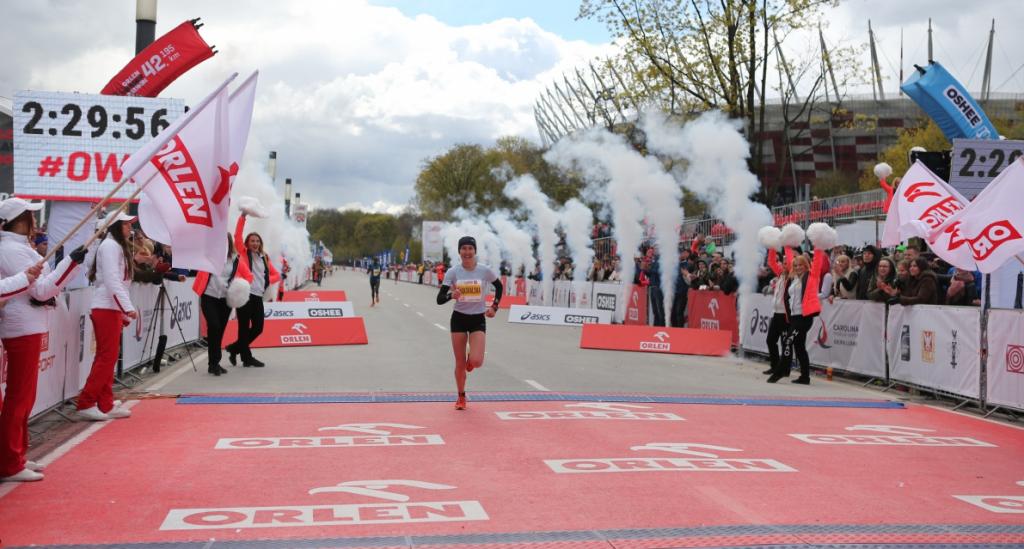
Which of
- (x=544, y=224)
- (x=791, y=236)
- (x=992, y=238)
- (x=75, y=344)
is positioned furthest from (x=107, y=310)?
(x=544, y=224)

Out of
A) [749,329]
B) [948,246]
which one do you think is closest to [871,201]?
[749,329]

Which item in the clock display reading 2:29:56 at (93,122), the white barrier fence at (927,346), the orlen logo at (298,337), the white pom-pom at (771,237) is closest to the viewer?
the white barrier fence at (927,346)

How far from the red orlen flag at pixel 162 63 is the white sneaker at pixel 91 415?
7.91 metres

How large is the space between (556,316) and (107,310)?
17.4 meters

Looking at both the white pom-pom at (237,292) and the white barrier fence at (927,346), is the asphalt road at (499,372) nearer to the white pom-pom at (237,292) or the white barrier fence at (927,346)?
the white barrier fence at (927,346)

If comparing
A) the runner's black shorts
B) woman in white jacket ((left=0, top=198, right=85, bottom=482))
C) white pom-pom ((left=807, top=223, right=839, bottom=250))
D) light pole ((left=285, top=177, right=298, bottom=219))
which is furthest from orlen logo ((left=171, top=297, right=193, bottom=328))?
light pole ((left=285, top=177, right=298, bottom=219))

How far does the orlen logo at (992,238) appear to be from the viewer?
418 inches

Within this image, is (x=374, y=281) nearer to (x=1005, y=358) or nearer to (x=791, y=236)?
(x=791, y=236)

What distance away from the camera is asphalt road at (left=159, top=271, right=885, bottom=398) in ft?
41.0

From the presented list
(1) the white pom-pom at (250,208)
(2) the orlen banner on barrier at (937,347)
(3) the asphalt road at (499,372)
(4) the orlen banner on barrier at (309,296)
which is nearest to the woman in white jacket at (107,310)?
(3) the asphalt road at (499,372)

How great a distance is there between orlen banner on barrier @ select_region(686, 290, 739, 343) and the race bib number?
9395mm

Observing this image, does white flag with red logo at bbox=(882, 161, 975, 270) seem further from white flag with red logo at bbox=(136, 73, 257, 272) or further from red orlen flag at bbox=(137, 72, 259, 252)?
white flag with red logo at bbox=(136, 73, 257, 272)

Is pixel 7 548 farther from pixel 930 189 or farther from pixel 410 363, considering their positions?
pixel 930 189

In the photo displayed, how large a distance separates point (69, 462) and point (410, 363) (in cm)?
809
